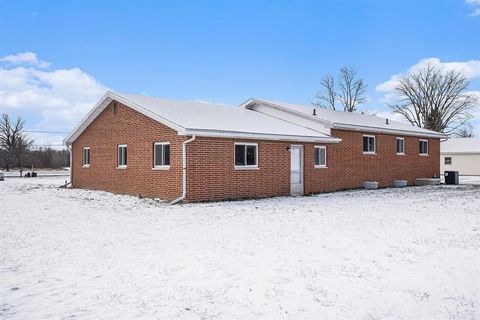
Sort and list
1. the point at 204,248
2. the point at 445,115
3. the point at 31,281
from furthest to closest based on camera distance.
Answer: the point at 445,115 < the point at 204,248 < the point at 31,281

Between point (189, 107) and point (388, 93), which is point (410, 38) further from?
point (388, 93)

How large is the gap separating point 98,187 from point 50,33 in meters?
7.40

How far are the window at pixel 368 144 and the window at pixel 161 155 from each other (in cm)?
1123

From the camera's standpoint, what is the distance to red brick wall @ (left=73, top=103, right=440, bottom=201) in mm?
15609

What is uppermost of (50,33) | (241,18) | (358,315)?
(241,18)

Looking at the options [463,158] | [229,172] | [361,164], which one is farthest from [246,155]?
[463,158]

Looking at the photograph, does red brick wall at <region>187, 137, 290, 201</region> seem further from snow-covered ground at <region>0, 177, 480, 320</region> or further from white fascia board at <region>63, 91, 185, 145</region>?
snow-covered ground at <region>0, 177, 480, 320</region>

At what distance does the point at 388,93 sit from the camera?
191ft

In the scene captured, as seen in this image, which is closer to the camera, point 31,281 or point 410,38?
point 31,281

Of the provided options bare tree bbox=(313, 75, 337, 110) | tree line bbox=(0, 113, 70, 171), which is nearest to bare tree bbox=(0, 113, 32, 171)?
tree line bbox=(0, 113, 70, 171)

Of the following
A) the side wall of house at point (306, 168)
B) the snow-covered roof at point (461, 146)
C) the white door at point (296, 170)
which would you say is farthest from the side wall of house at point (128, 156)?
the snow-covered roof at point (461, 146)

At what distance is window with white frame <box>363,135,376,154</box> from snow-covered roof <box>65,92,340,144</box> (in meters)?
3.33

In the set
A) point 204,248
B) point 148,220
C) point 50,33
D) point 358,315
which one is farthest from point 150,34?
point 358,315

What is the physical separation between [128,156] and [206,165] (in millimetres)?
4476
